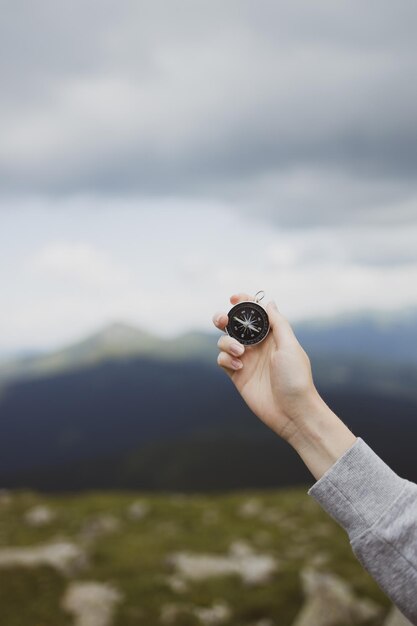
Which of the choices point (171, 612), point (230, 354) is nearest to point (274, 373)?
point (230, 354)

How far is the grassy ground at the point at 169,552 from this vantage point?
26.5 metres

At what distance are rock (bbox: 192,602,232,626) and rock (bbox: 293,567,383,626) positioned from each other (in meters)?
3.64

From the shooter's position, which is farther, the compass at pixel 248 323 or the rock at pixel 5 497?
the rock at pixel 5 497

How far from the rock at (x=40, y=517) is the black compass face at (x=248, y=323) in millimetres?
56121

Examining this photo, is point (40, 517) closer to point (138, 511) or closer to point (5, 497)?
point (138, 511)

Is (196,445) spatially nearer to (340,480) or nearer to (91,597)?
(91,597)

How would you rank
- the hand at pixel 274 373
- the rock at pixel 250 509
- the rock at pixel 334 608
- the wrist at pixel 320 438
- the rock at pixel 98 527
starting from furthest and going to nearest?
the rock at pixel 250 509
the rock at pixel 98 527
the rock at pixel 334 608
the hand at pixel 274 373
the wrist at pixel 320 438

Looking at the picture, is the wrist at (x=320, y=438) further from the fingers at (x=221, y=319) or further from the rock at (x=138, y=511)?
the rock at (x=138, y=511)

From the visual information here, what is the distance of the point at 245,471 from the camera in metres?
170

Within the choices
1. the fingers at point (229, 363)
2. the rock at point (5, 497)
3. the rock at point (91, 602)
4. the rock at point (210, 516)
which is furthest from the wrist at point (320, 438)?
the rock at point (5, 497)

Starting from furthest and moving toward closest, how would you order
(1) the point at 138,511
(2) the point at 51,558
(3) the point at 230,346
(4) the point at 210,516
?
(4) the point at 210,516, (1) the point at 138,511, (2) the point at 51,558, (3) the point at 230,346

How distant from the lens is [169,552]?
4484 centimetres

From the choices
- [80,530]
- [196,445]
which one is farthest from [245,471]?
[80,530]

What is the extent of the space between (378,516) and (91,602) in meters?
25.6
